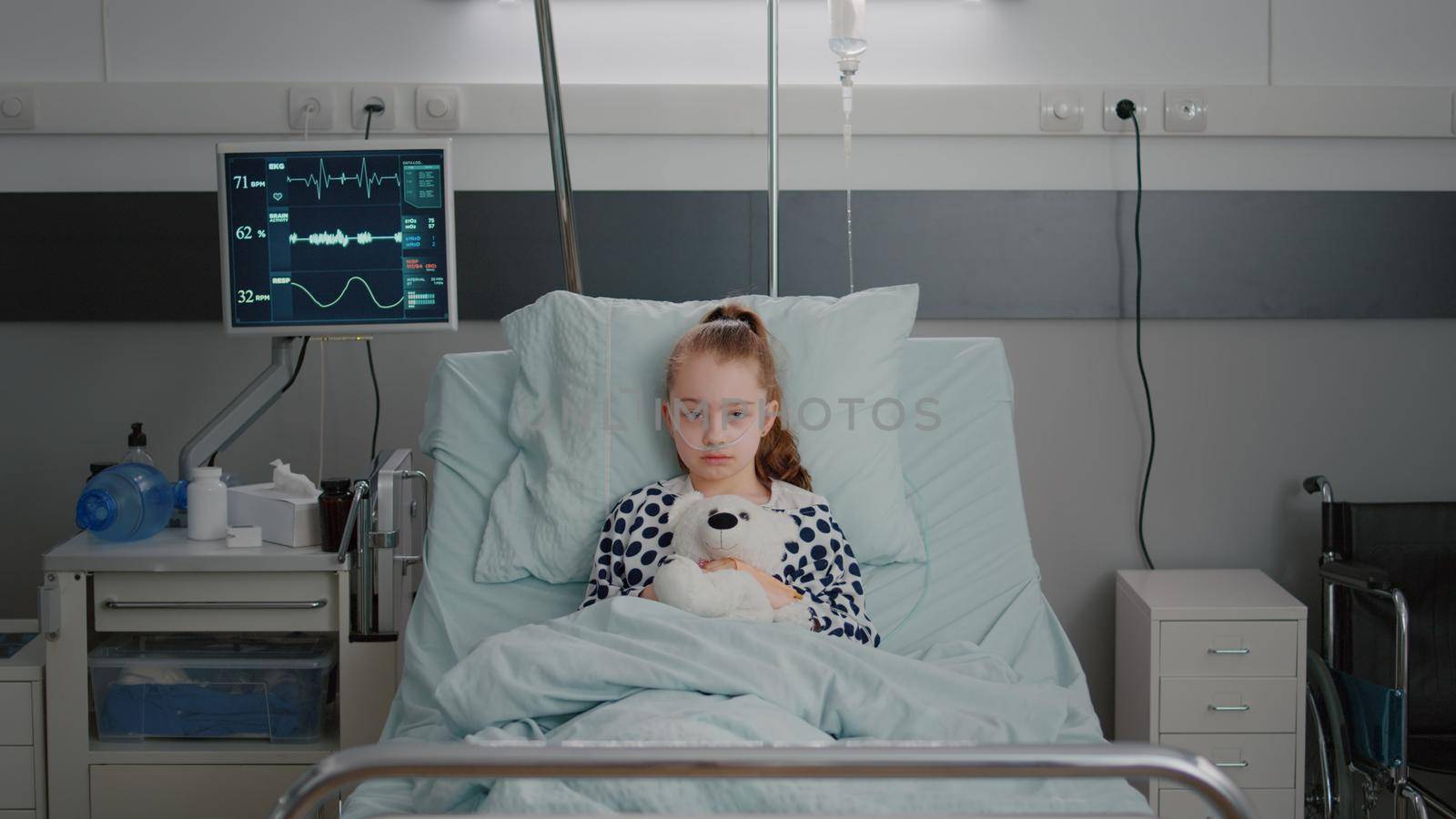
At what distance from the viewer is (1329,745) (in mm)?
2229

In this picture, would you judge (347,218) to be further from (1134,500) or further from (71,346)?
(1134,500)

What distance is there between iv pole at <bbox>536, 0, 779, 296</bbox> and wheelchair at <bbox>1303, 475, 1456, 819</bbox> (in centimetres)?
122

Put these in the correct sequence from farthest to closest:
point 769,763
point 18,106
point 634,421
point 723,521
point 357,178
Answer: point 18,106
point 357,178
point 634,421
point 723,521
point 769,763

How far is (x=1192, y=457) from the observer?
265 centimetres

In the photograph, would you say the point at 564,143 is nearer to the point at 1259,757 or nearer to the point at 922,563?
the point at 922,563

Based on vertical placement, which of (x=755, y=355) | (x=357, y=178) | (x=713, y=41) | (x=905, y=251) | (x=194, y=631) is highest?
(x=713, y=41)

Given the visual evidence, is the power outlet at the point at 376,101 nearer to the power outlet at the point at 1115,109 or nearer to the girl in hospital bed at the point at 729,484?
the girl in hospital bed at the point at 729,484

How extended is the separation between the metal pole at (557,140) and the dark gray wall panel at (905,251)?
1.42ft

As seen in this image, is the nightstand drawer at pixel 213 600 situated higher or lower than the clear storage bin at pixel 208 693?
higher

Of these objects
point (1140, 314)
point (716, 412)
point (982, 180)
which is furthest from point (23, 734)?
point (1140, 314)

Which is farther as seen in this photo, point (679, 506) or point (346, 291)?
point (346, 291)

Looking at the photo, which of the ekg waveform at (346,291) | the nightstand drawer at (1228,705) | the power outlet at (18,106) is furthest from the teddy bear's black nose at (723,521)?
the power outlet at (18,106)

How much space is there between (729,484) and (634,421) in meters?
0.19

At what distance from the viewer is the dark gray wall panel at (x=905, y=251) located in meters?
2.56
